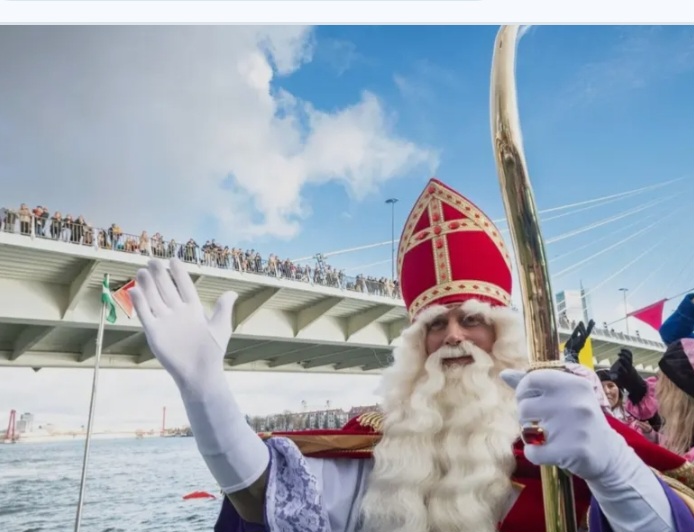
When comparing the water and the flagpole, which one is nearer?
the flagpole

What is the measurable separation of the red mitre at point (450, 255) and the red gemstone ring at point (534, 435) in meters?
0.58

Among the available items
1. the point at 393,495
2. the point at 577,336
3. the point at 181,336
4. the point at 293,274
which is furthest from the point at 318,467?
the point at 293,274

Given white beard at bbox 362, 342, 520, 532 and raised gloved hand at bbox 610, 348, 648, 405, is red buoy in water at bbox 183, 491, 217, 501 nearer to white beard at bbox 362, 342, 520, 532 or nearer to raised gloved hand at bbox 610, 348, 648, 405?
raised gloved hand at bbox 610, 348, 648, 405

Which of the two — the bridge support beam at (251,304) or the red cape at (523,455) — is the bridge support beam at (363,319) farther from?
the red cape at (523,455)

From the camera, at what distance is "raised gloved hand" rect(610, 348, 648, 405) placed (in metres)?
1.98

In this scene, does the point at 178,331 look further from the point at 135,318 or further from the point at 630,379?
the point at 135,318

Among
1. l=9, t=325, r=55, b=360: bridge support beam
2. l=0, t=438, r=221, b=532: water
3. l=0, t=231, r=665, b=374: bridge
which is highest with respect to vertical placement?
l=0, t=231, r=665, b=374: bridge

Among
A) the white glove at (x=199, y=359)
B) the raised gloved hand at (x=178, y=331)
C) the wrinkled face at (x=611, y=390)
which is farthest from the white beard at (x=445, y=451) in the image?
the wrinkled face at (x=611, y=390)

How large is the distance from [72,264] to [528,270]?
15.3 ft

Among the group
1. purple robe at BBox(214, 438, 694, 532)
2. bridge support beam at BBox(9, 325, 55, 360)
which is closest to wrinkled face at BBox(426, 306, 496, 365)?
purple robe at BBox(214, 438, 694, 532)

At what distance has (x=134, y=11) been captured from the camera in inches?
82.1

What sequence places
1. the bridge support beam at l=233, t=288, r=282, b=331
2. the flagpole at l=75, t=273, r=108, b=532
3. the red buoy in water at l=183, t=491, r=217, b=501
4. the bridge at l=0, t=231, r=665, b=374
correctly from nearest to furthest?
the flagpole at l=75, t=273, r=108, b=532, the bridge at l=0, t=231, r=665, b=374, the bridge support beam at l=233, t=288, r=282, b=331, the red buoy in water at l=183, t=491, r=217, b=501

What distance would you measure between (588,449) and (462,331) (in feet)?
1.73

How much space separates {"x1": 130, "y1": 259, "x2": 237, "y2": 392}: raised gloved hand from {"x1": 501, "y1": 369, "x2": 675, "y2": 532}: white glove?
0.40 meters
